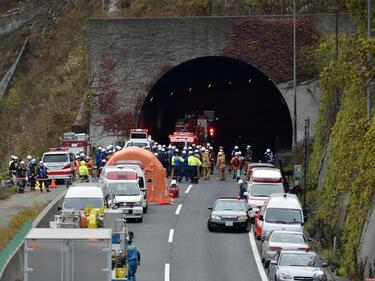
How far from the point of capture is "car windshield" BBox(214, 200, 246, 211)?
139ft

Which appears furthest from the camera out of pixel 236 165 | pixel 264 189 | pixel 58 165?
pixel 236 165

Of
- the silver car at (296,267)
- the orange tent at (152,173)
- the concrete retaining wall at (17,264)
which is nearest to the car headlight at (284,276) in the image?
the silver car at (296,267)

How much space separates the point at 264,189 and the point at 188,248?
8.59 m

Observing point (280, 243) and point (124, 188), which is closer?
point (280, 243)

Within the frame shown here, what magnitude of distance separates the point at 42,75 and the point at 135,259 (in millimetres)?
62710

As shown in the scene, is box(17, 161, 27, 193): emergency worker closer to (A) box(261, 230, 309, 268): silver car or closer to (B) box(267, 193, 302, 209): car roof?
(B) box(267, 193, 302, 209): car roof

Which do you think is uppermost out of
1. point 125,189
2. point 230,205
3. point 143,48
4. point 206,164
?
point 143,48

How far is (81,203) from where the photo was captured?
39.7m

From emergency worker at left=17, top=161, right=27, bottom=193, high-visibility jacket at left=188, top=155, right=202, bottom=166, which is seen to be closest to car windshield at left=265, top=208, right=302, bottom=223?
emergency worker at left=17, top=161, right=27, bottom=193

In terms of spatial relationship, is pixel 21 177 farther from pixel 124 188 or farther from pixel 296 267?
pixel 296 267

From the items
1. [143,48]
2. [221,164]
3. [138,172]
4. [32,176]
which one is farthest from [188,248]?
[143,48]

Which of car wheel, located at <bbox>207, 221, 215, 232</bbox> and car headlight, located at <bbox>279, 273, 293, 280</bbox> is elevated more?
car wheel, located at <bbox>207, 221, 215, 232</bbox>

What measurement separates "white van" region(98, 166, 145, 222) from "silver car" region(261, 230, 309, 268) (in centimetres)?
853

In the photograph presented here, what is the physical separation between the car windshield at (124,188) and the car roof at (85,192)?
414 cm
